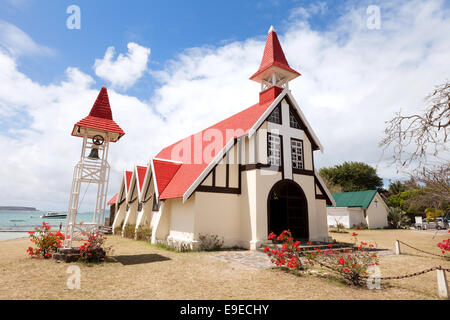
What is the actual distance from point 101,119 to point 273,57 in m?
12.2

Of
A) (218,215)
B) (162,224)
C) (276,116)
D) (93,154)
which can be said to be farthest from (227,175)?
(93,154)

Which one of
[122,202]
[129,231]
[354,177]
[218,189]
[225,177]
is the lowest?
[129,231]

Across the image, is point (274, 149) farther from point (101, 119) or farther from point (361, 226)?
point (361, 226)

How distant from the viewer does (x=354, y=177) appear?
5462 cm

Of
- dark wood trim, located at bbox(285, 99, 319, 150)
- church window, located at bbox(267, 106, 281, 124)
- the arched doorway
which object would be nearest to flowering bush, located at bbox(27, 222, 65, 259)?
the arched doorway

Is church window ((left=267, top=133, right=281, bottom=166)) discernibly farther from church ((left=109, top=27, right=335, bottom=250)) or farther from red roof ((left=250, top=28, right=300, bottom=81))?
red roof ((left=250, top=28, right=300, bottom=81))

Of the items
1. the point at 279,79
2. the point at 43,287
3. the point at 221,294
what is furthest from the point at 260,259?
the point at 279,79

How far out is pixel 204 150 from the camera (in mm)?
17312

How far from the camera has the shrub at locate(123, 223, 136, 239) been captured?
2036cm

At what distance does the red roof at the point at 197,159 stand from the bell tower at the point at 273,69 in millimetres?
1303

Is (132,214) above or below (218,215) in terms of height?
below
